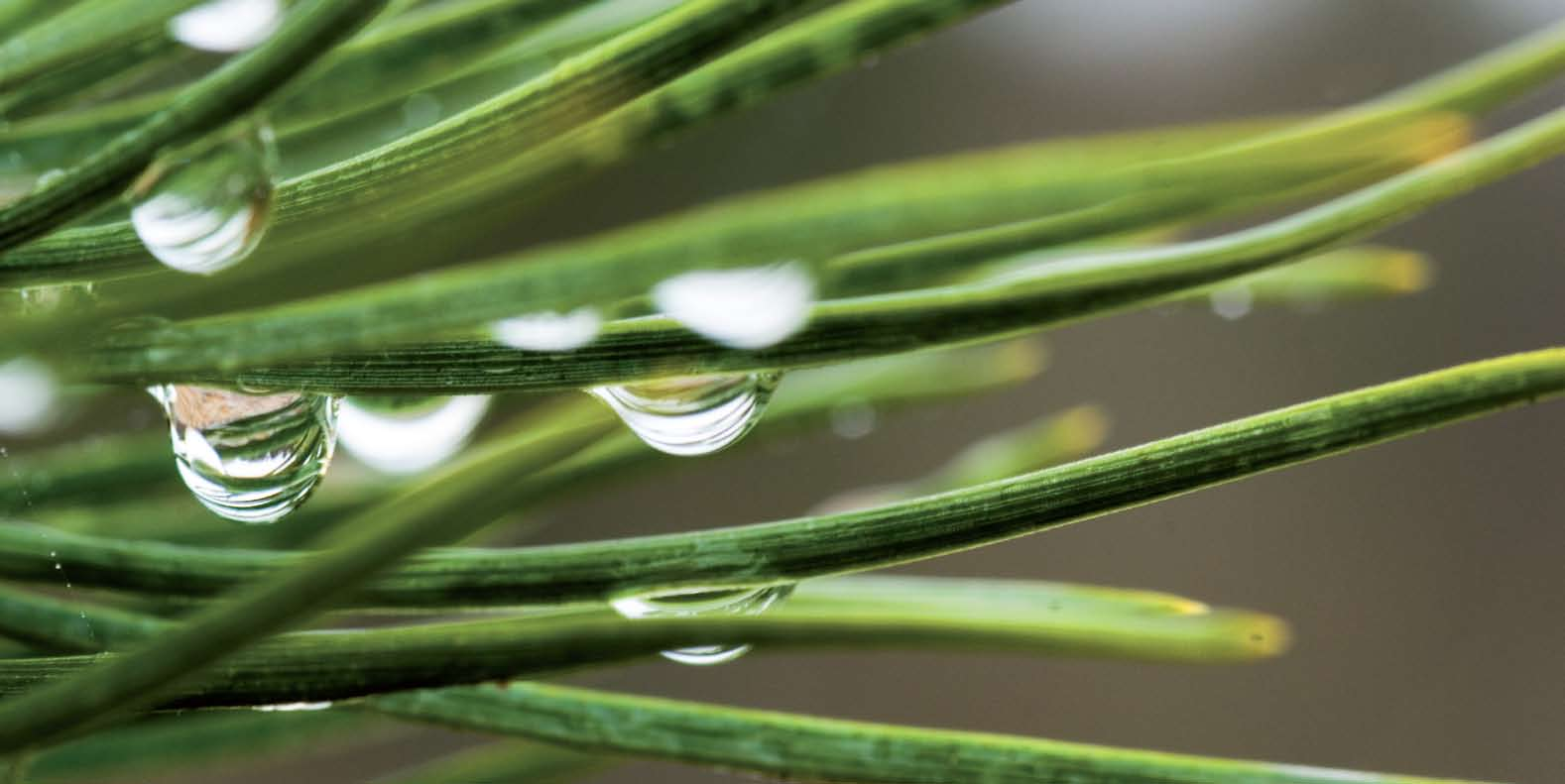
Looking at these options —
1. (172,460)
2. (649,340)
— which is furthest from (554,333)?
(172,460)

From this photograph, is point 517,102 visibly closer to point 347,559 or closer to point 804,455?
point 347,559

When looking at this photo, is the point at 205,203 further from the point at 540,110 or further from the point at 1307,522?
the point at 1307,522

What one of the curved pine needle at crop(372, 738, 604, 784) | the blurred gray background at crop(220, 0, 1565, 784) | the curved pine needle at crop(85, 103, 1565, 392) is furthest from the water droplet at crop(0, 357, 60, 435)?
the blurred gray background at crop(220, 0, 1565, 784)

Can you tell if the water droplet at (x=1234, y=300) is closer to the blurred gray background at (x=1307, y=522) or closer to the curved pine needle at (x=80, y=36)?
the curved pine needle at (x=80, y=36)

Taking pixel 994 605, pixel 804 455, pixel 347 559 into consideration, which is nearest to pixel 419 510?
pixel 347 559

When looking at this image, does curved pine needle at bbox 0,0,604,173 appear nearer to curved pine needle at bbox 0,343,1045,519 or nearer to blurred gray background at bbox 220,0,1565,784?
curved pine needle at bbox 0,343,1045,519
